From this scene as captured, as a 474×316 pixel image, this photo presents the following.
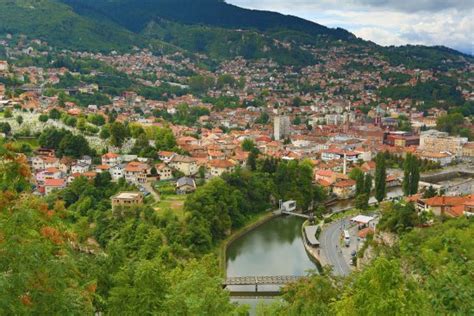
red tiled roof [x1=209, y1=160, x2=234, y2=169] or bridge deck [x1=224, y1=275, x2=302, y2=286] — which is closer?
bridge deck [x1=224, y1=275, x2=302, y2=286]

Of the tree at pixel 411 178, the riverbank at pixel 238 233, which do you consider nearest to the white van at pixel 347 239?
the riverbank at pixel 238 233

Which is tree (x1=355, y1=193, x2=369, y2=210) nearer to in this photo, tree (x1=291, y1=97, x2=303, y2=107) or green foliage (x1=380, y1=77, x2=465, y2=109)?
tree (x1=291, y1=97, x2=303, y2=107)

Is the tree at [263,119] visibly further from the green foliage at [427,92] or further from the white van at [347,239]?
the white van at [347,239]

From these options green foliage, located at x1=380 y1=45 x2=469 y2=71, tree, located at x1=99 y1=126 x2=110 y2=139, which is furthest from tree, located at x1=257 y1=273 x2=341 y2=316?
green foliage, located at x1=380 y1=45 x2=469 y2=71

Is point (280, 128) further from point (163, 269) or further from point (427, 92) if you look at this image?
point (163, 269)

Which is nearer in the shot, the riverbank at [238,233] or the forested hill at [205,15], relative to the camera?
the riverbank at [238,233]

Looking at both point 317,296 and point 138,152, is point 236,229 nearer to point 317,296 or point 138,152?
point 138,152
